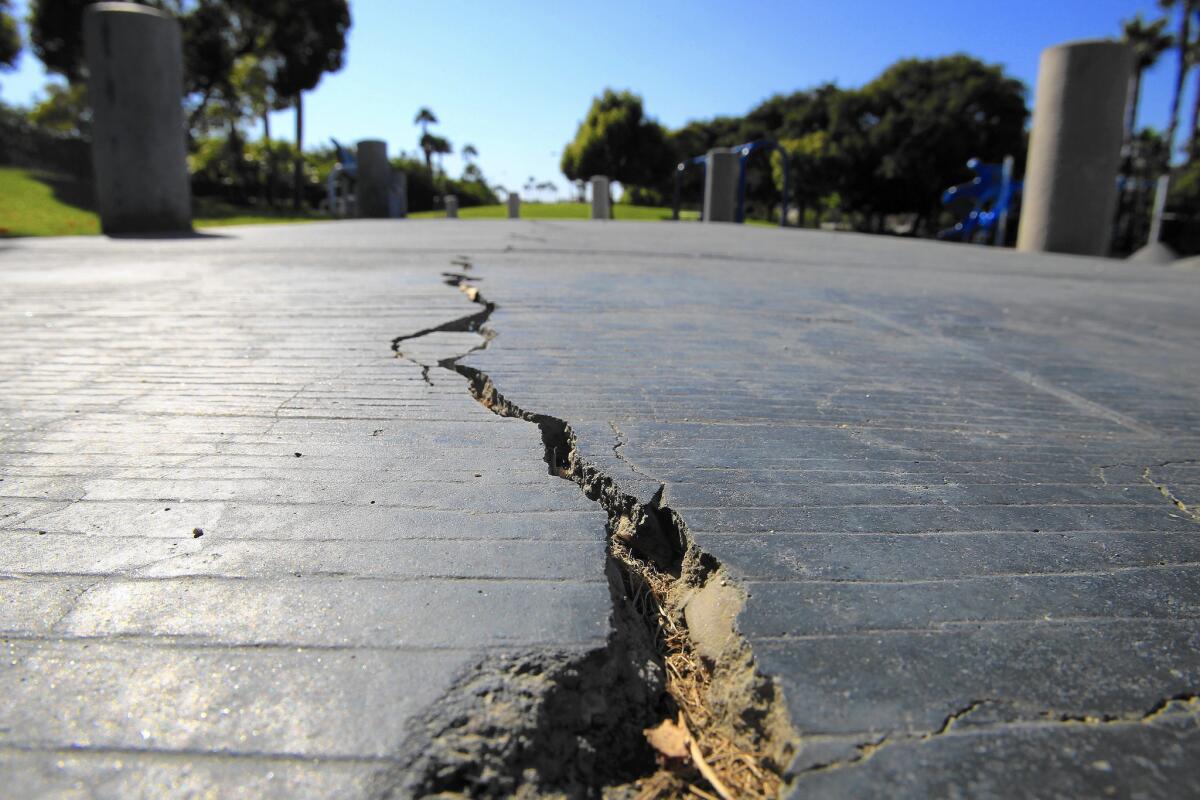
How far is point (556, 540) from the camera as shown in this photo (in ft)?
5.10

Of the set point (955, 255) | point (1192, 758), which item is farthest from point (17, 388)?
point (955, 255)

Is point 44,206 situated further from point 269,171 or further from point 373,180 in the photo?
point 269,171

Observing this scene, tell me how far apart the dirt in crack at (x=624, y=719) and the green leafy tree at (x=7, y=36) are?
35074mm

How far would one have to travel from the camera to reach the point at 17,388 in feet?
8.70

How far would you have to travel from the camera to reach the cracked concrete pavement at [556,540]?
1.02 m

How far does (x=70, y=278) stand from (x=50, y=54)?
1065 inches

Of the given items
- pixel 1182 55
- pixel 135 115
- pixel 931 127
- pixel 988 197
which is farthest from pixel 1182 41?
pixel 135 115

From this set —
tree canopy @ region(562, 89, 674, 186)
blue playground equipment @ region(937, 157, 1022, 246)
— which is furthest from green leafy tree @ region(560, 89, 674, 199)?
blue playground equipment @ region(937, 157, 1022, 246)

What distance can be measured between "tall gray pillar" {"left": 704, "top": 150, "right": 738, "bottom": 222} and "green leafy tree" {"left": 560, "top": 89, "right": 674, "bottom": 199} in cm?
2325

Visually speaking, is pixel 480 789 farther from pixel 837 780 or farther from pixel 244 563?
pixel 244 563

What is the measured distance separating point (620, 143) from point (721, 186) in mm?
23662

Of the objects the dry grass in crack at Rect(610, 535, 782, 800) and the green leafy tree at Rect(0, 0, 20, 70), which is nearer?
the dry grass in crack at Rect(610, 535, 782, 800)

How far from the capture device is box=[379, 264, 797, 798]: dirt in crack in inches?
39.6

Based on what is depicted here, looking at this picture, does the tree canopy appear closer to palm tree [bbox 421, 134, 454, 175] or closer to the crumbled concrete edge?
palm tree [bbox 421, 134, 454, 175]
